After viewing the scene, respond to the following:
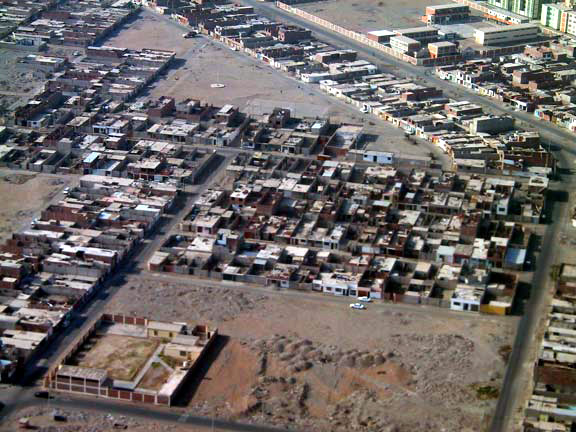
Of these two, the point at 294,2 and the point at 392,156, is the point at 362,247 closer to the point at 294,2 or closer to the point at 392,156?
the point at 392,156

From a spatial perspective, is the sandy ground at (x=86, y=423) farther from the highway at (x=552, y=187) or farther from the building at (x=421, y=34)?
the building at (x=421, y=34)

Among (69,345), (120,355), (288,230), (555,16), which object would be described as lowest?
(69,345)

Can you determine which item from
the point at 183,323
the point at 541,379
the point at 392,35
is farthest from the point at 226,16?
the point at 541,379

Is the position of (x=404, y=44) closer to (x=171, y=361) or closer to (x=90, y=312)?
(x=90, y=312)

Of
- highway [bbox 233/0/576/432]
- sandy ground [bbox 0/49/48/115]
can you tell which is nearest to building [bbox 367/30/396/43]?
highway [bbox 233/0/576/432]

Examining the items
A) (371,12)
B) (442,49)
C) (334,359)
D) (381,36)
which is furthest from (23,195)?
(371,12)
